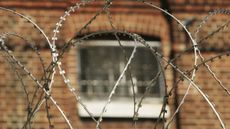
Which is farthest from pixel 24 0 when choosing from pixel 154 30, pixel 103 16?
pixel 154 30

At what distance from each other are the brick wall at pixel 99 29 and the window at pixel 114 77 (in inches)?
7.6

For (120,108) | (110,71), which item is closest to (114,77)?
(110,71)

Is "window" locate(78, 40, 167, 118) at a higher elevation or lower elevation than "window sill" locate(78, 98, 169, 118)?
higher

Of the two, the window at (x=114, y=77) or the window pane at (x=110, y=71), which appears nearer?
the window at (x=114, y=77)

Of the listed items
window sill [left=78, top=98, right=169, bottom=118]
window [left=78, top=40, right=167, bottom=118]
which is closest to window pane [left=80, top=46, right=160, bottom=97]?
window [left=78, top=40, right=167, bottom=118]

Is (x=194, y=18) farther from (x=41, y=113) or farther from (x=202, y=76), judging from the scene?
(x=41, y=113)

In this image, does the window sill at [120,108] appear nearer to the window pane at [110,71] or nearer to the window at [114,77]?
the window at [114,77]

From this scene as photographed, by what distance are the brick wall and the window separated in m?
0.19

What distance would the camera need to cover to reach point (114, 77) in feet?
33.5

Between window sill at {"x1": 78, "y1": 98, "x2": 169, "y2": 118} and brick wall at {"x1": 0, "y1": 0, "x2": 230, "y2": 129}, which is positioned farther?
window sill at {"x1": 78, "y1": 98, "x2": 169, "y2": 118}

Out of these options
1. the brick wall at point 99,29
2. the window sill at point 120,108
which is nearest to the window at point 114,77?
the window sill at point 120,108

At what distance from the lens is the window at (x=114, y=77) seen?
9906 mm

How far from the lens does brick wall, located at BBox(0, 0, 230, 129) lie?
9.49 meters

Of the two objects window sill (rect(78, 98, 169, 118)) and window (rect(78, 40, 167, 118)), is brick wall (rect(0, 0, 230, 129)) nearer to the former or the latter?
window sill (rect(78, 98, 169, 118))
